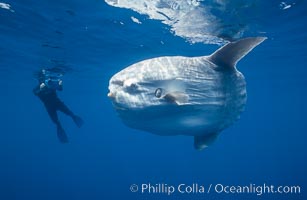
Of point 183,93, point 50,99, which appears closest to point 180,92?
point 183,93

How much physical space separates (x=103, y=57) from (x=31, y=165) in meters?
56.7

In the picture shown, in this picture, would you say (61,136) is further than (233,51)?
Yes

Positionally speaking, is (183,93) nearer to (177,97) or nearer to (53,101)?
(177,97)

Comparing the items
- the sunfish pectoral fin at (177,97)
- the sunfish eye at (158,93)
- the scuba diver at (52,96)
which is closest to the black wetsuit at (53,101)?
the scuba diver at (52,96)

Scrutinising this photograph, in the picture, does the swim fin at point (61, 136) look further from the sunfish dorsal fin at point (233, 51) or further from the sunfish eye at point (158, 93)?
the sunfish eye at point (158, 93)

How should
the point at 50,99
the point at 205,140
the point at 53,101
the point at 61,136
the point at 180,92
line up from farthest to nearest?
the point at 53,101 < the point at 50,99 < the point at 61,136 < the point at 205,140 < the point at 180,92

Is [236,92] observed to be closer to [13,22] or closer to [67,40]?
[13,22]

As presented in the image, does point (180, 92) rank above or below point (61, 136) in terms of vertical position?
above

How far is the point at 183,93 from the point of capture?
338 centimetres

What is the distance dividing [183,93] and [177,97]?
194mm

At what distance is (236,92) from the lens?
12.9ft

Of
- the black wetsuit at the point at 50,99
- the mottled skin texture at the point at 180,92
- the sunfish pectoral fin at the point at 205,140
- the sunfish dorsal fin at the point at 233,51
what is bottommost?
the black wetsuit at the point at 50,99

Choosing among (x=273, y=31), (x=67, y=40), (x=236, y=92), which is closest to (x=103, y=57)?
(x=67, y=40)

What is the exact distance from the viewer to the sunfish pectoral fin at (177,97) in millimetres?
3162
